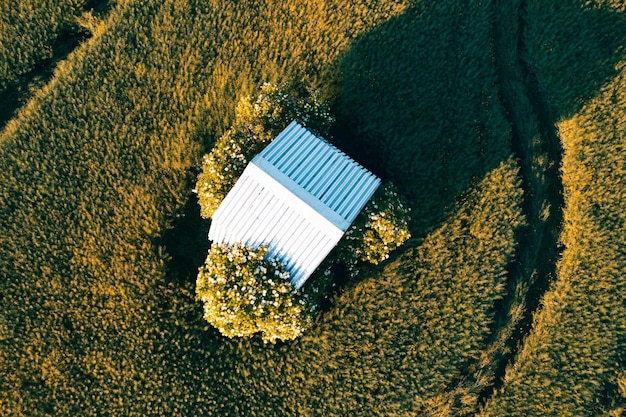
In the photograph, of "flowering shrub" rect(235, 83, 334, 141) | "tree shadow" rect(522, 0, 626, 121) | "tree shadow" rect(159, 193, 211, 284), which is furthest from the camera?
"tree shadow" rect(522, 0, 626, 121)

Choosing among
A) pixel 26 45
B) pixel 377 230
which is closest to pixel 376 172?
pixel 377 230

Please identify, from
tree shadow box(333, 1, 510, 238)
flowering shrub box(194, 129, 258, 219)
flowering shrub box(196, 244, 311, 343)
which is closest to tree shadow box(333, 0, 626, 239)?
tree shadow box(333, 1, 510, 238)

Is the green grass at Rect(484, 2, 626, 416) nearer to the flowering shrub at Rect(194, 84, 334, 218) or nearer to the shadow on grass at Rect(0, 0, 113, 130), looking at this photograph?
Answer: the flowering shrub at Rect(194, 84, 334, 218)

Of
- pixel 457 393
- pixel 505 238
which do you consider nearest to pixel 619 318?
pixel 505 238

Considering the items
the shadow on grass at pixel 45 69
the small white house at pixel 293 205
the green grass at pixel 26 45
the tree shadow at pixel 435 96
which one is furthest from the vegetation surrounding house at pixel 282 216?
the green grass at pixel 26 45

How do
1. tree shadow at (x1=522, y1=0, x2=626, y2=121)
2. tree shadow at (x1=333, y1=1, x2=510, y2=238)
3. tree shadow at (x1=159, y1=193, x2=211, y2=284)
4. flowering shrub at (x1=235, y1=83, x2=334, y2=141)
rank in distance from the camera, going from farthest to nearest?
tree shadow at (x1=522, y1=0, x2=626, y2=121) < tree shadow at (x1=333, y1=1, x2=510, y2=238) < tree shadow at (x1=159, y1=193, x2=211, y2=284) < flowering shrub at (x1=235, y1=83, x2=334, y2=141)

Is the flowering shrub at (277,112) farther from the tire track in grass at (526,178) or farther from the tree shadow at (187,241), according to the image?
the tire track in grass at (526,178)

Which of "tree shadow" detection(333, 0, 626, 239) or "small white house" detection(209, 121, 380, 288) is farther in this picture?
"tree shadow" detection(333, 0, 626, 239)
